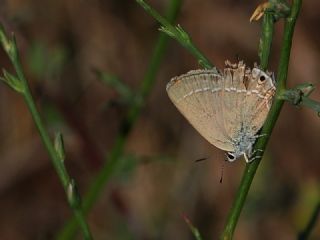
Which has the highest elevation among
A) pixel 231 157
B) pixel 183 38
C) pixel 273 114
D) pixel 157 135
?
pixel 183 38

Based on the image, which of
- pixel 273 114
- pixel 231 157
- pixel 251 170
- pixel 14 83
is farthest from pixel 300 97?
pixel 14 83

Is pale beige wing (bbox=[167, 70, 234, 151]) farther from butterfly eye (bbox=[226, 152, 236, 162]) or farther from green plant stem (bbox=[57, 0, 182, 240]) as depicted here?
green plant stem (bbox=[57, 0, 182, 240])

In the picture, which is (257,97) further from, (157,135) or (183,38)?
(157,135)

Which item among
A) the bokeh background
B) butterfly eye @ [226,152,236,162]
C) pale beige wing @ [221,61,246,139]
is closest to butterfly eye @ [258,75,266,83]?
pale beige wing @ [221,61,246,139]

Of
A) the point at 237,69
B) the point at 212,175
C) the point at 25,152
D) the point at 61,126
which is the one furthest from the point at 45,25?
the point at 237,69

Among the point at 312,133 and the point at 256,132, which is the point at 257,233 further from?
the point at 256,132

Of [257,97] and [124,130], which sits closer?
[257,97]
